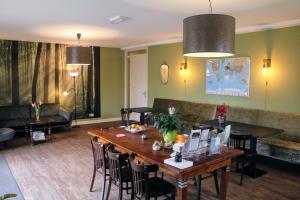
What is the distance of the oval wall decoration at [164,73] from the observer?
718 cm

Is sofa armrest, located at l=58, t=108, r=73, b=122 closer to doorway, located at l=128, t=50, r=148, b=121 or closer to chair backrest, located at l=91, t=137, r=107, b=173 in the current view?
doorway, located at l=128, t=50, r=148, b=121

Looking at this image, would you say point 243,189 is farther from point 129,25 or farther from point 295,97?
point 129,25

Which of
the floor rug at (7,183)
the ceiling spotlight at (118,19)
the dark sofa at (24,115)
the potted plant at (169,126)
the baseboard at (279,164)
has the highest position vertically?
the ceiling spotlight at (118,19)

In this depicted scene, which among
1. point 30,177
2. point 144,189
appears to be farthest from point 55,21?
point 144,189

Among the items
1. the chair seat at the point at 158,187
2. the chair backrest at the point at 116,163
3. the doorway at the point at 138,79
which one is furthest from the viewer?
the doorway at the point at 138,79

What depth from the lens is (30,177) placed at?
4012 millimetres

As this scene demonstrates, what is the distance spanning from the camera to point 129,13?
3932 millimetres

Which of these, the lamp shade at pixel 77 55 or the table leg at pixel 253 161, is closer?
the table leg at pixel 253 161

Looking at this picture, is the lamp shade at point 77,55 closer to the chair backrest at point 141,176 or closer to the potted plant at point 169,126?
the potted plant at point 169,126

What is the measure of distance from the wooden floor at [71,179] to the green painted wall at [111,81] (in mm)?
3317

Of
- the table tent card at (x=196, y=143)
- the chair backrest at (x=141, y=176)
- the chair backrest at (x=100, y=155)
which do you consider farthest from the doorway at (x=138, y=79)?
the chair backrest at (x=141, y=176)

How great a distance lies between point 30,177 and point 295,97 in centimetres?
466

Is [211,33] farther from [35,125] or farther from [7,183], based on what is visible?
[35,125]

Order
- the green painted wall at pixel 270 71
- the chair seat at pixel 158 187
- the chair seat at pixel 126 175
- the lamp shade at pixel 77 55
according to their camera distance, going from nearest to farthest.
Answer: the chair seat at pixel 158 187 < the chair seat at pixel 126 175 < the green painted wall at pixel 270 71 < the lamp shade at pixel 77 55
